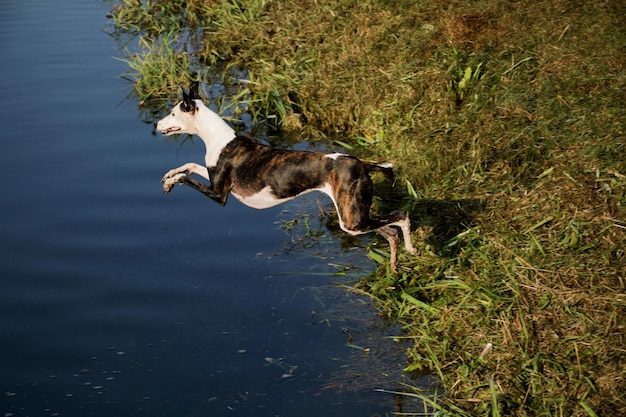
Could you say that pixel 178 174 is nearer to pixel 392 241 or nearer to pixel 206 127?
pixel 206 127

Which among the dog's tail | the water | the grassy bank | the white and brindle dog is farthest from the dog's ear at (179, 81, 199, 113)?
the grassy bank

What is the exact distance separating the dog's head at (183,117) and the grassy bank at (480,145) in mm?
2398

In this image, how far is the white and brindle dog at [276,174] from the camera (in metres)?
8.18

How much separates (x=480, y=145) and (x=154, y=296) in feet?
13.5

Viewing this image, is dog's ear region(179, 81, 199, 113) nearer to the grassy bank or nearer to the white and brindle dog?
the white and brindle dog

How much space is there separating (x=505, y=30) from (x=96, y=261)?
644 cm

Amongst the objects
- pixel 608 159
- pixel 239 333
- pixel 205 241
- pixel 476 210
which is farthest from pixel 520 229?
pixel 205 241

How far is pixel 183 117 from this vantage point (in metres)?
8.98

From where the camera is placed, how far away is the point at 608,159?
357 inches

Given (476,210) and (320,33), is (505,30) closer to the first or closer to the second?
(320,33)

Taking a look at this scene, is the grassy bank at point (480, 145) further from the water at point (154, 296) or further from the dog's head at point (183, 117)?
the dog's head at point (183, 117)

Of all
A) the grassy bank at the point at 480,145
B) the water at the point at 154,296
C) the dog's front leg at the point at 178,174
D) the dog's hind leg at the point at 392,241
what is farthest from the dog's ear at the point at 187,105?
the grassy bank at the point at 480,145

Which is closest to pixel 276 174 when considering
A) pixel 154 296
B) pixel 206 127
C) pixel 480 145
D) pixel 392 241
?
pixel 206 127

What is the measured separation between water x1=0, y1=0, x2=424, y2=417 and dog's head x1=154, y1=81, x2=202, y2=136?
1443 millimetres
